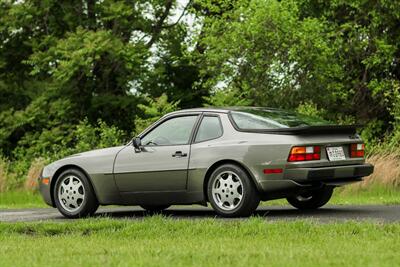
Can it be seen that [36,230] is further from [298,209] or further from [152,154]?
[298,209]

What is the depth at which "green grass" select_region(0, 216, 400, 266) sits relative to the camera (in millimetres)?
7609

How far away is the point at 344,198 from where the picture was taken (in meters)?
16.6

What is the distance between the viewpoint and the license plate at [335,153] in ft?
38.5

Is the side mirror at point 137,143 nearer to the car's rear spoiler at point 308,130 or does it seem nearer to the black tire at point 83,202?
the black tire at point 83,202

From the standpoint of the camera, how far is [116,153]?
12844 millimetres

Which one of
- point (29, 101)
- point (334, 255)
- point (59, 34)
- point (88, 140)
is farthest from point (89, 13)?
point (334, 255)

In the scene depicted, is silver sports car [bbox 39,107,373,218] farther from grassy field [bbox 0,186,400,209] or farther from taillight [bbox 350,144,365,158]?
grassy field [bbox 0,186,400,209]

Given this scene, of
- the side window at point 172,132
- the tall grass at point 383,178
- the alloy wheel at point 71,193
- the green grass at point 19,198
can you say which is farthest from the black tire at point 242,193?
the green grass at point 19,198

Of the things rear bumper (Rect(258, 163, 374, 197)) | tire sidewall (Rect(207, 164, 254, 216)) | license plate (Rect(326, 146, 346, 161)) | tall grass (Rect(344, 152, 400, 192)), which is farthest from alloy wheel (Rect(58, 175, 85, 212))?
tall grass (Rect(344, 152, 400, 192))

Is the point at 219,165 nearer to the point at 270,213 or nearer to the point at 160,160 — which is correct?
the point at 160,160

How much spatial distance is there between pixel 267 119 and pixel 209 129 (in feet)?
2.61

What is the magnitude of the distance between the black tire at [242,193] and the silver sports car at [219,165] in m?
0.01

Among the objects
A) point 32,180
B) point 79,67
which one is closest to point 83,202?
point 32,180

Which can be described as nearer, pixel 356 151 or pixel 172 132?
pixel 356 151
